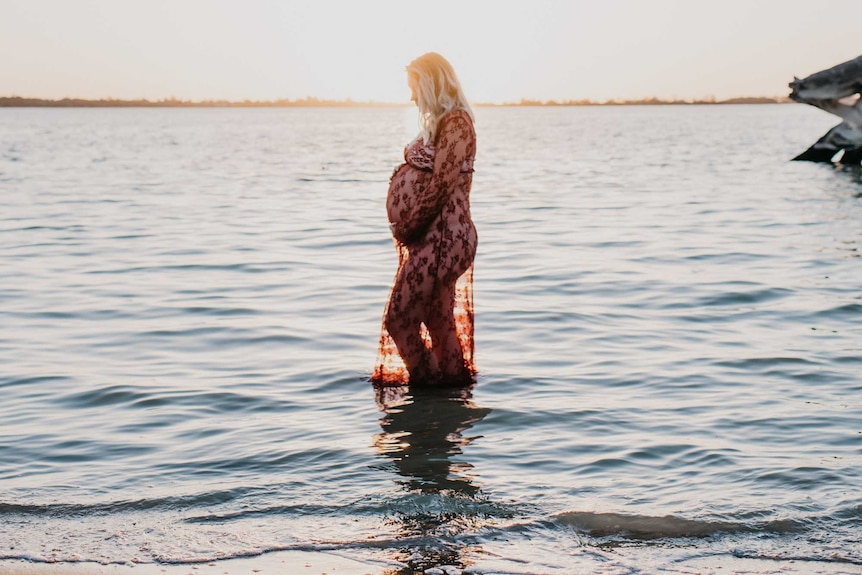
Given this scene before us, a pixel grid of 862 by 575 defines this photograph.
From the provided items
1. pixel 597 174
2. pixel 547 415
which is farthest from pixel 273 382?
pixel 597 174

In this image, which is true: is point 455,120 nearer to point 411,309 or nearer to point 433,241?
point 433,241

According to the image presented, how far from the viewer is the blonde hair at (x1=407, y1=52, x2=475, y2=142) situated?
7.20 m

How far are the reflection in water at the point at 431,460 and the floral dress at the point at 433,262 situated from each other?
0.21 metres

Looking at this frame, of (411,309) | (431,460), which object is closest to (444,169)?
(411,309)

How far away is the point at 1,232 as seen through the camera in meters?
18.8

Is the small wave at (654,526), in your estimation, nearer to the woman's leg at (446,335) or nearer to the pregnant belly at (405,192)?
the woman's leg at (446,335)

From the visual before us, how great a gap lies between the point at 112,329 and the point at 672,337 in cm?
534

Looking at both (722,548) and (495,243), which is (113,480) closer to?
(722,548)

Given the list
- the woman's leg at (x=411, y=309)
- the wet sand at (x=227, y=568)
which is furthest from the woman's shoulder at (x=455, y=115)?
the wet sand at (x=227, y=568)

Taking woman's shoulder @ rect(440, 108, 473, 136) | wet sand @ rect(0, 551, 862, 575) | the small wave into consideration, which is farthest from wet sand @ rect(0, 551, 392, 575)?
woman's shoulder @ rect(440, 108, 473, 136)

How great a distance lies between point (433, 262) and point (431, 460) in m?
1.66

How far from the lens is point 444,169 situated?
7.37 meters

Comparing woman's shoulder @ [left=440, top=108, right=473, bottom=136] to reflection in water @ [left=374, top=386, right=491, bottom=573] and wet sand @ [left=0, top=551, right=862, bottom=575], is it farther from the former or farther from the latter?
wet sand @ [left=0, top=551, right=862, bottom=575]

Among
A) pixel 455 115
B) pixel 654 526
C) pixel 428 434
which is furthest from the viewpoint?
pixel 455 115
